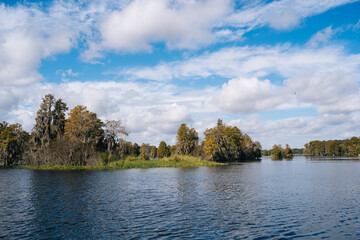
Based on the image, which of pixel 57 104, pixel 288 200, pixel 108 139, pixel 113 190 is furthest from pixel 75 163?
pixel 288 200

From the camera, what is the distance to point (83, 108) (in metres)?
83.5

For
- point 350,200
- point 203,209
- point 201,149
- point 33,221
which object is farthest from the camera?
point 201,149

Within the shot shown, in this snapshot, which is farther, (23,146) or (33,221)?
(23,146)

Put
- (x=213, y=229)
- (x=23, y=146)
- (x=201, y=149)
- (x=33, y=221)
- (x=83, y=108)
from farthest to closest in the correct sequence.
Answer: (x=201, y=149), (x=23, y=146), (x=83, y=108), (x=33, y=221), (x=213, y=229)

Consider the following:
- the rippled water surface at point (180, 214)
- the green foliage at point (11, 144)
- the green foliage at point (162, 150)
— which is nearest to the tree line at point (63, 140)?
the green foliage at point (11, 144)

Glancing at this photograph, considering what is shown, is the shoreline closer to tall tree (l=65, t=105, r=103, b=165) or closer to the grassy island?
the grassy island

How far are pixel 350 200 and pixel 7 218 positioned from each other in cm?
3239

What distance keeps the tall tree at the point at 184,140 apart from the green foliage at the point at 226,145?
12.5 m

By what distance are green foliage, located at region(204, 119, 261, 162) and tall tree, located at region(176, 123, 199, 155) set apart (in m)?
12.5

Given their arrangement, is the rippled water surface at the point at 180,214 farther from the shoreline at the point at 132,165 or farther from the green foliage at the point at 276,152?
the green foliage at the point at 276,152

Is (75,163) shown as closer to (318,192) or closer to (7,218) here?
(7,218)

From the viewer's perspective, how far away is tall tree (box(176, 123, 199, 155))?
128375mm

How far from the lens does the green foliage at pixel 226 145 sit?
366 ft

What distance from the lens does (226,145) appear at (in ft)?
392
